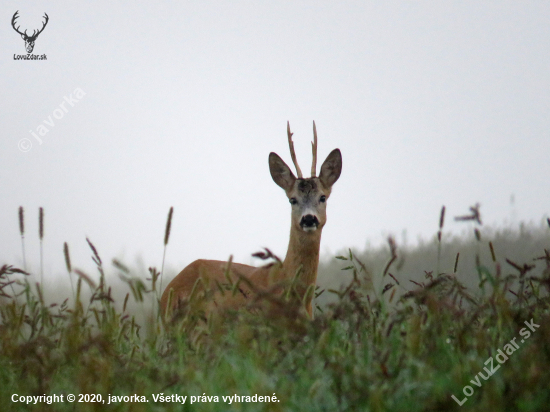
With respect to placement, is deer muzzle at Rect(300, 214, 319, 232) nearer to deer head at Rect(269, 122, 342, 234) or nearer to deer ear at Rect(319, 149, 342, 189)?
deer head at Rect(269, 122, 342, 234)

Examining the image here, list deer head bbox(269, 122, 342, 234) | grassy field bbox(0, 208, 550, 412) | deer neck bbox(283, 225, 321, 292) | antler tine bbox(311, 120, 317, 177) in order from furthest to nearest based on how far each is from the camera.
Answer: antler tine bbox(311, 120, 317, 177), deer head bbox(269, 122, 342, 234), deer neck bbox(283, 225, 321, 292), grassy field bbox(0, 208, 550, 412)

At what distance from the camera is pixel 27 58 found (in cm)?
943

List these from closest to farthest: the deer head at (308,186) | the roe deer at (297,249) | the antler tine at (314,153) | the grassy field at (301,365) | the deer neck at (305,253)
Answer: the grassy field at (301,365), the roe deer at (297,249), the deer neck at (305,253), the deer head at (308,186), the antler tine at (314,153)

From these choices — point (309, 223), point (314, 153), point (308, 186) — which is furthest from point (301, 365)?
point (314, 153)

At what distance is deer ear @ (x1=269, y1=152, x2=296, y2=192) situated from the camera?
7566 millimetres

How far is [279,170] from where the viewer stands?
766cm

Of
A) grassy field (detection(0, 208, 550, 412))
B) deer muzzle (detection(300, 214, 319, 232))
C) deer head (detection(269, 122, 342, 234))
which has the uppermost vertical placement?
deer head (detection(269, 122, 342, 234))

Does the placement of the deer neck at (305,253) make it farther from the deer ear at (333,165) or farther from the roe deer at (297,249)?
the deer ear at (333,165)

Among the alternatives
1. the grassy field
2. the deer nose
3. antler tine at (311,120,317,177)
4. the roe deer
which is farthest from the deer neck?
the grassy field

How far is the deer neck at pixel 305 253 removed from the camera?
21.1ft

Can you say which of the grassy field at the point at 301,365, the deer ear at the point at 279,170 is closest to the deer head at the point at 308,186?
the deer ear at the point at 279,170

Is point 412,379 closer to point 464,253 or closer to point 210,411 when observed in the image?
point 210,411

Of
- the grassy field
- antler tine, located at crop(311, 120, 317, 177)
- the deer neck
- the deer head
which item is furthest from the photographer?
antler tine, located at crop(311, 120, 317, 177)

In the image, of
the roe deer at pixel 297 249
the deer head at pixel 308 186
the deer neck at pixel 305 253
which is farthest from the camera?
the deer head at pixel 308 186
